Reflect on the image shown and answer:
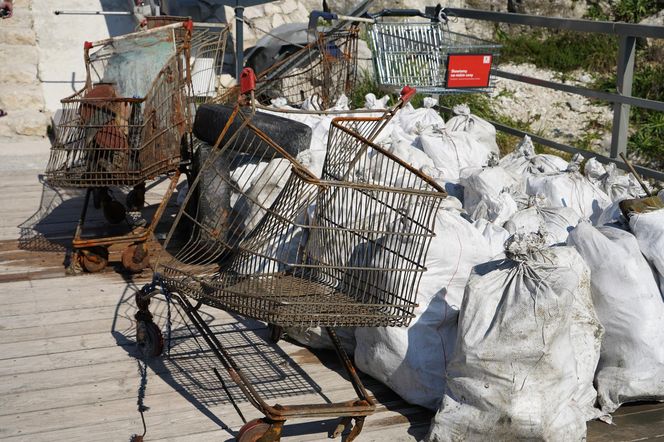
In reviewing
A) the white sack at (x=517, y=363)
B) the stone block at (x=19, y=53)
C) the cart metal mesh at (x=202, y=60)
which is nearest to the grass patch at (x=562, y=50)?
the cart metal mesh at (x=202, y=60)

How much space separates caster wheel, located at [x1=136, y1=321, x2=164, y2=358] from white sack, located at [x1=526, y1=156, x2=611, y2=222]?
2.19m

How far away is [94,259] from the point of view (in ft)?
17.3

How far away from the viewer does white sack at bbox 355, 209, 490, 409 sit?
12.0ft

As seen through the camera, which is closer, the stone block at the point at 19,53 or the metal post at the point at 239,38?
the metal post at the point at 239,38

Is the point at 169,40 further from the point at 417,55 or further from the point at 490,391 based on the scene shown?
the point at 490,391

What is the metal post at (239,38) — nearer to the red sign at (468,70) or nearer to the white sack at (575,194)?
the red sign at (468,70)

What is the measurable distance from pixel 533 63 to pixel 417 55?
13.0 ft

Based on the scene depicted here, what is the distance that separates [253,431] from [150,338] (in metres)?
1.04

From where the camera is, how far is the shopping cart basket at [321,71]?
7.27m

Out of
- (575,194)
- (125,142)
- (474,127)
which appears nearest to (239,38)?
(474,127)

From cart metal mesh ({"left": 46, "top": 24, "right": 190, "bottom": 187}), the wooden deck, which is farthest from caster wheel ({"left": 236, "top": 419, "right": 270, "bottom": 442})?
cart metal mesh ({"left": 46, "top": 24, "right": 190, "bottom": 187})

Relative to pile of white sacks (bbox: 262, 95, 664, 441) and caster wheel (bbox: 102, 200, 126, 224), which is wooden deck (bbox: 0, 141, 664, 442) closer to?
pile of white sacks (bbox: 262, 95, 664, 441)

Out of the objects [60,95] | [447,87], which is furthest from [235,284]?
[60,95]

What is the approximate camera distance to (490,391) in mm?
3273
